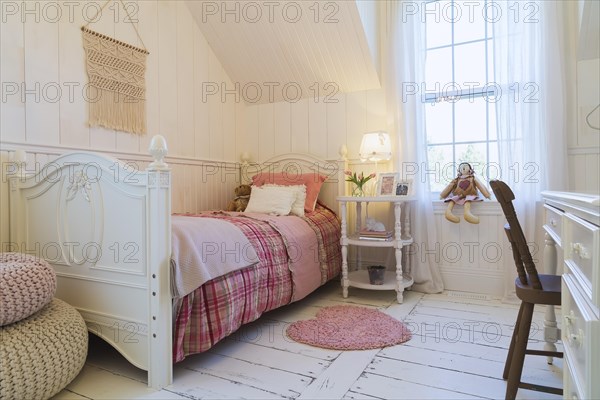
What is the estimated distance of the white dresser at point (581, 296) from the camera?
723 mm

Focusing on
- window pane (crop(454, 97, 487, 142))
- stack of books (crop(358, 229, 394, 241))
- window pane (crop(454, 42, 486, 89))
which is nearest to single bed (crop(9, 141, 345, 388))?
stack of books (crop(358, 229, 394, 241))

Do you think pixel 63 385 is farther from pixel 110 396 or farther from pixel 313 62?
pixel 313 62

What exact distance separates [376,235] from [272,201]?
818mm

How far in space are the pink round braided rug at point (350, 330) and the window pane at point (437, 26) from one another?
216 cm

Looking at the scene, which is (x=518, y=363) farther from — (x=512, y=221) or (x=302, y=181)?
(x=302, y=181)

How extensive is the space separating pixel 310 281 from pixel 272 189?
84 cm

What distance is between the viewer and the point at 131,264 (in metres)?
1.63

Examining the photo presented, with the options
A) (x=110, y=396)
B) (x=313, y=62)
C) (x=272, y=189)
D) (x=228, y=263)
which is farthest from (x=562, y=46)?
(x=110, y=396)

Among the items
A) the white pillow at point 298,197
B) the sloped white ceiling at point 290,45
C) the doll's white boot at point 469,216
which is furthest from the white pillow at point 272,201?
the doll's white boot at point 469,216

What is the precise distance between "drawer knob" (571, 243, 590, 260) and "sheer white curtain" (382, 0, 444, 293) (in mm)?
2026

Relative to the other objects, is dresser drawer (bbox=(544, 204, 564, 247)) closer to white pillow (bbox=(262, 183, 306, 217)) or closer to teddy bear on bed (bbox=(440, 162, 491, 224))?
teddy bear on bed (bbox=(440, 162, 491, 224))

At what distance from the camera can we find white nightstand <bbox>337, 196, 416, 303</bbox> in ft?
8.84

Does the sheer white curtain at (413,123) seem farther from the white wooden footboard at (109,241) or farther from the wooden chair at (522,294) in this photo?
the white wooden footboard at (109,241)

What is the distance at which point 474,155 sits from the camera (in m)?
2.95
